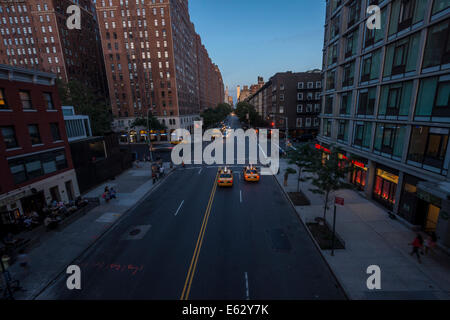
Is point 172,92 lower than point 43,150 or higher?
higher

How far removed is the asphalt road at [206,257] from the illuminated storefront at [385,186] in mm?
7441

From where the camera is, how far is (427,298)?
7.54 metres

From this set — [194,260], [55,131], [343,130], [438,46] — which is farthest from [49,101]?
[343,130]

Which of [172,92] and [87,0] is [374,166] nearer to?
[172,92]

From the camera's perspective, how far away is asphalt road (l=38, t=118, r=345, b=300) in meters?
8.22

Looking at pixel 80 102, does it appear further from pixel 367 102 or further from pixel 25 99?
pixel 367 102

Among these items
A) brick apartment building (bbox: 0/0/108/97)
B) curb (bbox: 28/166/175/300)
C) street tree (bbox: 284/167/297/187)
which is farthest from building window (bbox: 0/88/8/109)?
brick apartment building (bbox: 0/0/108/97)

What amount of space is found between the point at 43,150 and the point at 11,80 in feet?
17.6

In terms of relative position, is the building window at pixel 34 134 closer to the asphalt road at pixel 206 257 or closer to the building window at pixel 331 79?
the asphalt road at pixel 206 257

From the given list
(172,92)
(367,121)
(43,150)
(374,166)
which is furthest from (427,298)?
(172,92)

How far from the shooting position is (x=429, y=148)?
1168cm

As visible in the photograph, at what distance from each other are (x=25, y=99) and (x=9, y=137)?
3.31 m

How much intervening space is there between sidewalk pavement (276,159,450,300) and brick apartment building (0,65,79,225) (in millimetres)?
20571

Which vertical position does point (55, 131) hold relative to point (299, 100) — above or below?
below
